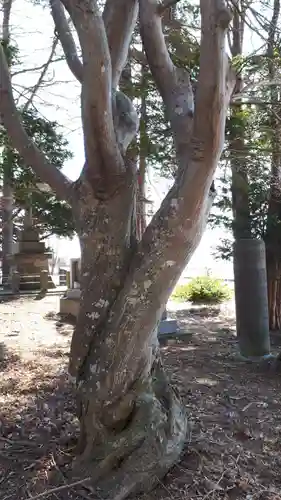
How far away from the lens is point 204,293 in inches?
521

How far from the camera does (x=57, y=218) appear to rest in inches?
451

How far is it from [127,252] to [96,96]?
1.11 m

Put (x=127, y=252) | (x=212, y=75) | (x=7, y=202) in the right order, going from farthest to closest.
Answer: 1. (x=7, y=202)
2. (x=127, y=252)
3. (x=212, y=75)

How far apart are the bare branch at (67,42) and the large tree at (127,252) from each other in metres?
0.78

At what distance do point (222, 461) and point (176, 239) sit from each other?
63.3 inches

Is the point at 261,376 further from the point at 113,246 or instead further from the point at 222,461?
the point at 113,246

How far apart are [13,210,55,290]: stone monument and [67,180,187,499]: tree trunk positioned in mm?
11582

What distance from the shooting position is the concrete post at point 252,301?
261 inches

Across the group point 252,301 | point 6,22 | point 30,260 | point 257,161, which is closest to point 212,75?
point 252,301

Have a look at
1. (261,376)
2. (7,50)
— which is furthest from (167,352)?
(7,50)

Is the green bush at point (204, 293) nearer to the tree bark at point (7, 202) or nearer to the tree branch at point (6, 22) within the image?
the tree bark at point (7, 202)

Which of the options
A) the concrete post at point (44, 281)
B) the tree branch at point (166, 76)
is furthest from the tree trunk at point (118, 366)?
the concrete post at point (44, 281)

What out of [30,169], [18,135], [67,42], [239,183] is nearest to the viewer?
[18,135]

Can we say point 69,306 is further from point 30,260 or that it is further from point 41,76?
point 30,260
